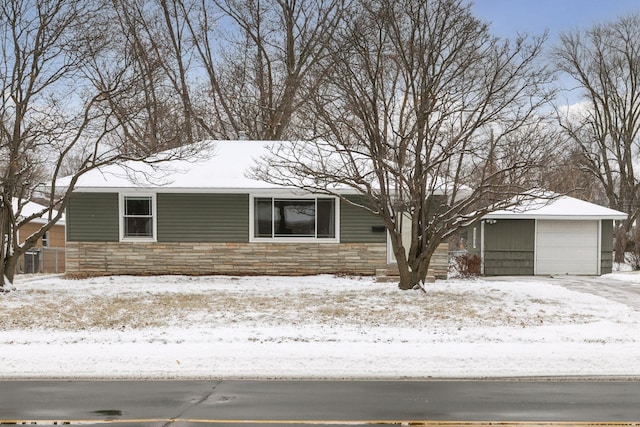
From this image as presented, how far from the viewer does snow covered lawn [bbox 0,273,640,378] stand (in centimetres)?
903

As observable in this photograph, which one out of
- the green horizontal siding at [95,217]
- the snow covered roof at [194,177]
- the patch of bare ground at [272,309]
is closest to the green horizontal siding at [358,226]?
the snow covered roof at [194,177]

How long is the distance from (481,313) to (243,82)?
2646 cm

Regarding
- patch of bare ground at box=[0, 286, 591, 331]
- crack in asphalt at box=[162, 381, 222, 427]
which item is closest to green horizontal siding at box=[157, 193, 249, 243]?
patch of bare ground at box=[0, 286, 591, 331]

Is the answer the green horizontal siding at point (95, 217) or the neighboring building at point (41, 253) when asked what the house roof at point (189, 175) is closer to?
the green horizontal siding at point (95, 217)

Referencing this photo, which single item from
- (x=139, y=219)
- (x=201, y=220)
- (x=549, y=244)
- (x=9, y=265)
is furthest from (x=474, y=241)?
(x=9, y=265)

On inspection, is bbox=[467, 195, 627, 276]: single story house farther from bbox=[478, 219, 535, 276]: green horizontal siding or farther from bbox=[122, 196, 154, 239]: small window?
bbox=[122, 196, 154, 239]: small window

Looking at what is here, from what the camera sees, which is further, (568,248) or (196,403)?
(568,248)

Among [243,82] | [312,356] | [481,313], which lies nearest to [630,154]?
[243,82]

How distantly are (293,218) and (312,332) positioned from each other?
404 inches

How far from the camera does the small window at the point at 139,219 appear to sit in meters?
21.8

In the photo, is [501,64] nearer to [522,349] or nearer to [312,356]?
[522,349]

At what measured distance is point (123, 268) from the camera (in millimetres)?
21609

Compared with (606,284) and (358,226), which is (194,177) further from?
(606,284)

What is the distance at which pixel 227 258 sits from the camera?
70.8ft
